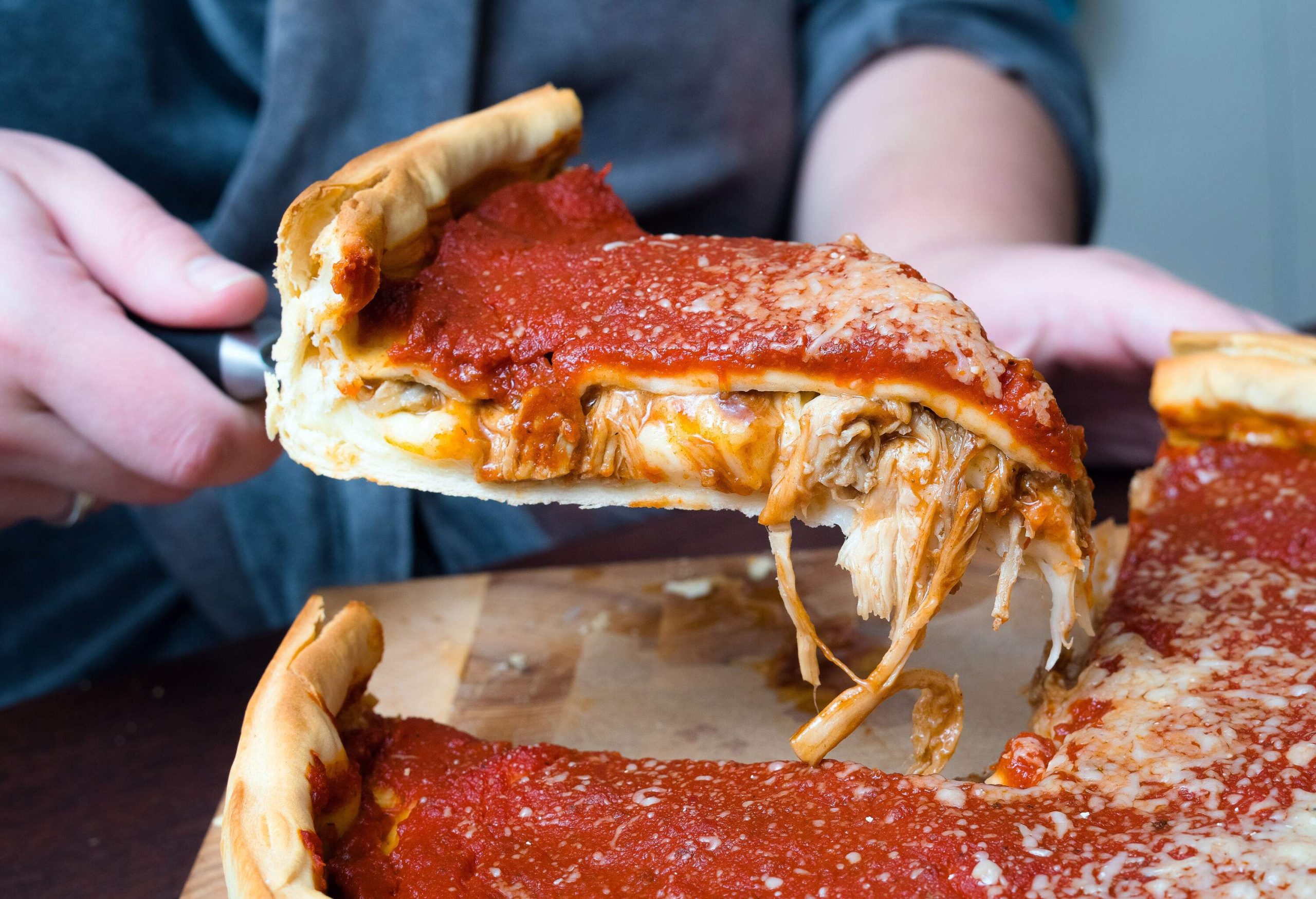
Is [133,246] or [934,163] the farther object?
[934,163]

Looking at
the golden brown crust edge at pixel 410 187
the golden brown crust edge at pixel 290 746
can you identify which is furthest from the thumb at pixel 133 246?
the golden brown crust edge at pixel 290 746

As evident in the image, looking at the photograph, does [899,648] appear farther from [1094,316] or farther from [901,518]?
[1094,316]

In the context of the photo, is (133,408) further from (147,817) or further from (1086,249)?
(1086,249)

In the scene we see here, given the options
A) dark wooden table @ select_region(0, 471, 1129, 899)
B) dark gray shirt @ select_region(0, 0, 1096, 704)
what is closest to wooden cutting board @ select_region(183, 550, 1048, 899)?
dark wooden table @ select_region(0, 471, 1129, 899)

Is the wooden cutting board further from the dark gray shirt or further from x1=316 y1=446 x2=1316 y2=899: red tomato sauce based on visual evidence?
the dark gray shirt

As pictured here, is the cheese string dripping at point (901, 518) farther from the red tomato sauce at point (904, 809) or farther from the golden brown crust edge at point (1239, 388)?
the golden brown crust edge at point (1239, 388)

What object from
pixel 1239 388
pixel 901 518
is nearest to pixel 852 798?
pixel 901 518
